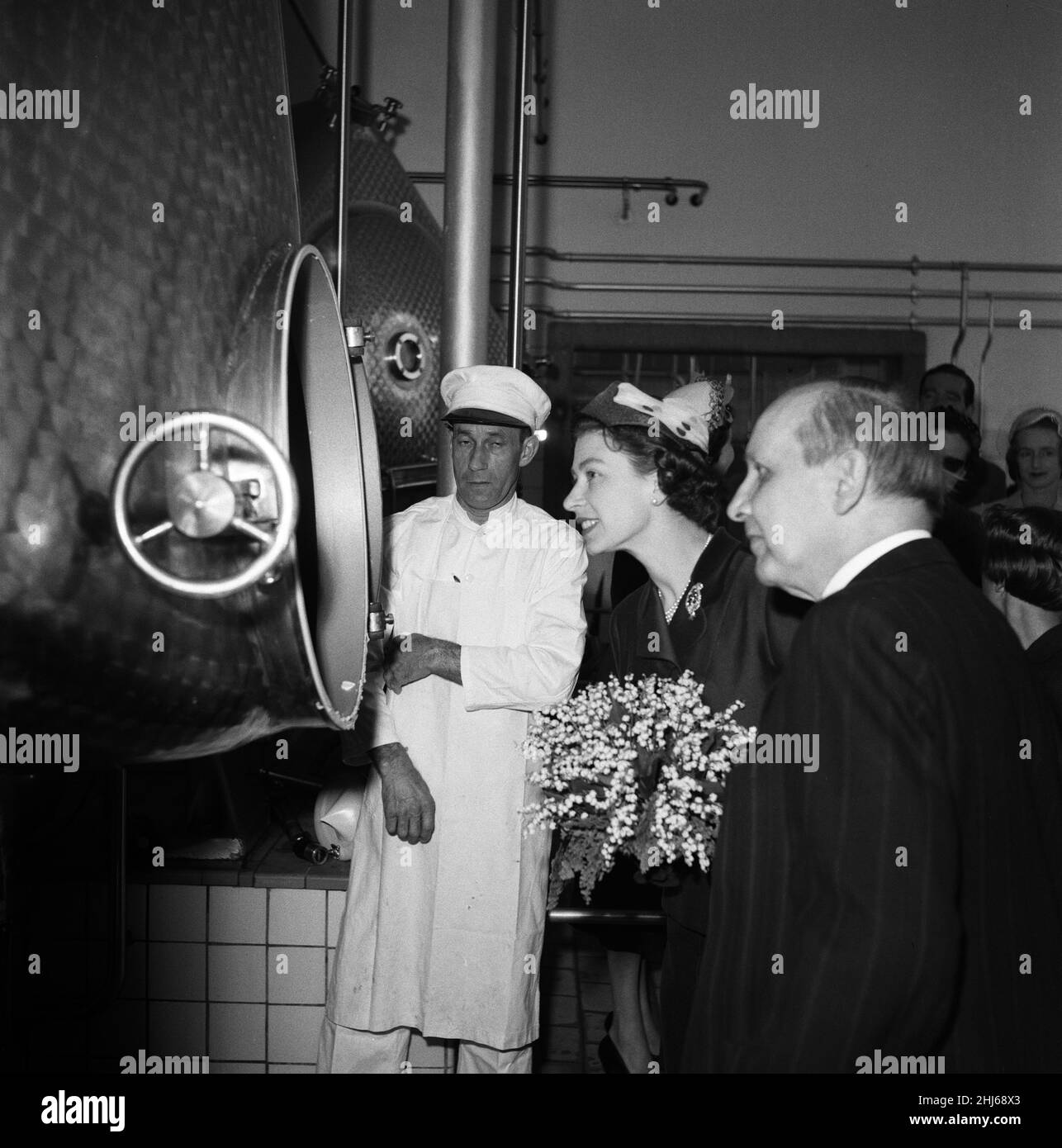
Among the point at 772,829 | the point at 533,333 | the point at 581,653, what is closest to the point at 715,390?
the point at 581,653

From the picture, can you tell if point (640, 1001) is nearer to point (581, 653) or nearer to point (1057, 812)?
point (581, 653)

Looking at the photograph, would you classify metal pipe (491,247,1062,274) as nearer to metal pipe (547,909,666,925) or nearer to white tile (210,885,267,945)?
white tile (210,885,267,945)

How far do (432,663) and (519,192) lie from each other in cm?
84

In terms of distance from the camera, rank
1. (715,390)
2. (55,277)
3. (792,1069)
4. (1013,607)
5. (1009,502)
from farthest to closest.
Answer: (1009,502)
(715,390)
(1013,607)
(792,1069)
(55,277)

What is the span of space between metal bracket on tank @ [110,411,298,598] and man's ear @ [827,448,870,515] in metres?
0.58

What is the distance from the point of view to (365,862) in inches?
89.3

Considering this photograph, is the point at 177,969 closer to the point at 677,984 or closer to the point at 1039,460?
the point at 677,984

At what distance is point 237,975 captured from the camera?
2570 millimetres

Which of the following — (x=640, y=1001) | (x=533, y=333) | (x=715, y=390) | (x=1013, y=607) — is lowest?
(x=640, y=1001)

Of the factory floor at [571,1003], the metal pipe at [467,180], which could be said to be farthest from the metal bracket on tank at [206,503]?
the factory floor at [571,1003]

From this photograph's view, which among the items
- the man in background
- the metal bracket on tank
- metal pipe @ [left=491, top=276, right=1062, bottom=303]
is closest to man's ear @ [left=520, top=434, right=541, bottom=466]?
the metal bracket on tank

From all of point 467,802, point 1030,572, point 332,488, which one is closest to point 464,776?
point 467,802

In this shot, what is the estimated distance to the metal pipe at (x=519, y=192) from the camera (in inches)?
67.5

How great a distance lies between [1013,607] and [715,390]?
0.95 m
